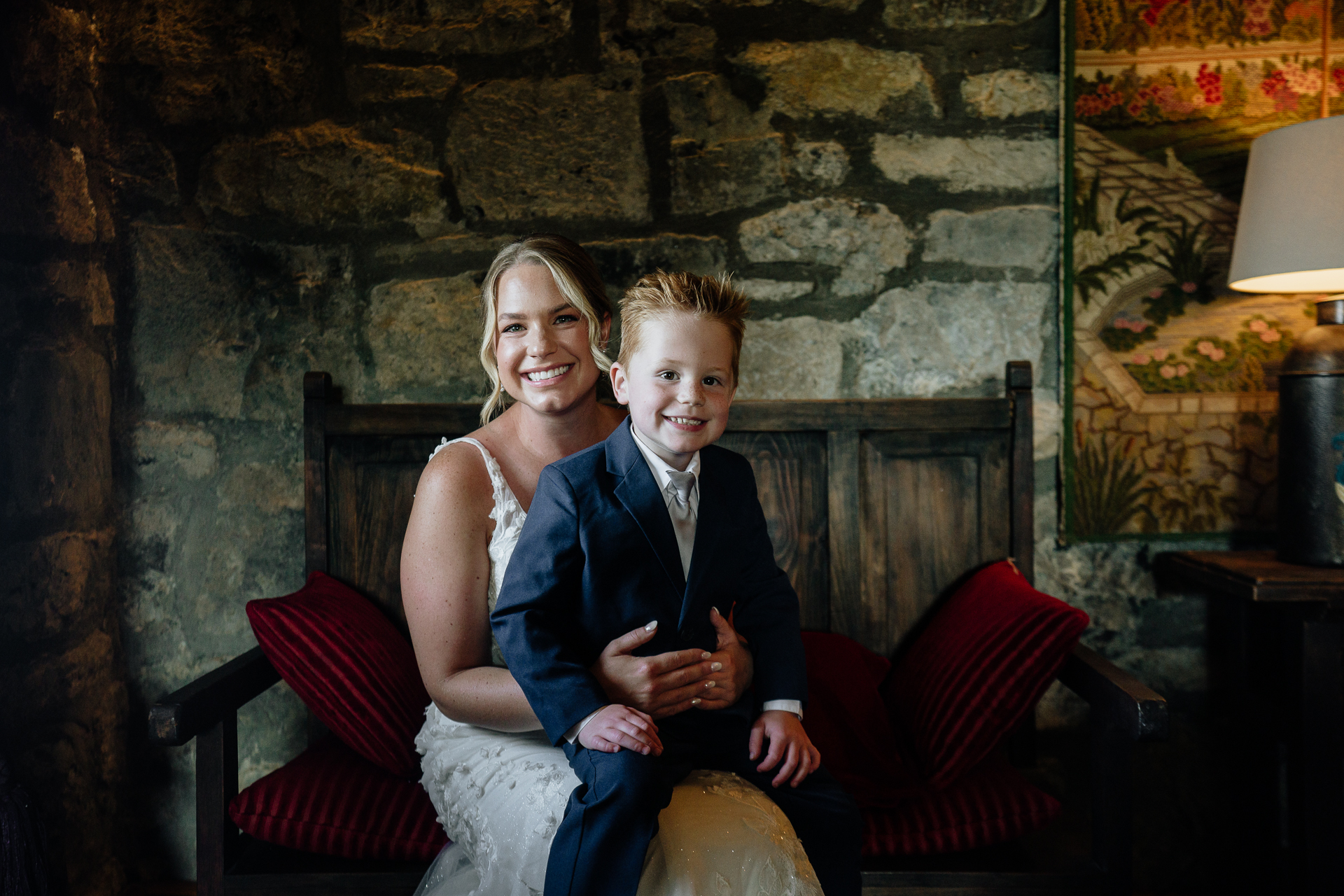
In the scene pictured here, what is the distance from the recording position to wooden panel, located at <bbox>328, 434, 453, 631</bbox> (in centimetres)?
211

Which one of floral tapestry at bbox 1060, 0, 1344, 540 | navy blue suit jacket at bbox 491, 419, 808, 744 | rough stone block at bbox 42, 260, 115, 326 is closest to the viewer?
navy blue suit jacket at bbox 491, 419, 808, 744

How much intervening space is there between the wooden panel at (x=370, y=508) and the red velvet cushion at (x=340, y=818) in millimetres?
523

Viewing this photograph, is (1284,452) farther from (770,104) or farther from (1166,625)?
(770,104)

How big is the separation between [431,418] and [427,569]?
630 millimetres

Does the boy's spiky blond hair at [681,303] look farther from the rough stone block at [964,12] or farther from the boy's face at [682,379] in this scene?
the rough stone block at [964,12]

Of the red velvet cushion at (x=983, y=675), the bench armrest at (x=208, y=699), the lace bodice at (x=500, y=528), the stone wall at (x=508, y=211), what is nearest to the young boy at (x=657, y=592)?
the lace bodice at (x=500, y=528)

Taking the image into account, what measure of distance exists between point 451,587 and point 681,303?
743mm

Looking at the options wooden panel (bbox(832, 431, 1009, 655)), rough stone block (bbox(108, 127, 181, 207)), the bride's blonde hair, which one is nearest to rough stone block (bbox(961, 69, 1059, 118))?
wooden panel (bbox(832, 431, 1009, 655))

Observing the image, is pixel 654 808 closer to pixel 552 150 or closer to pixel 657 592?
pixel 657 592

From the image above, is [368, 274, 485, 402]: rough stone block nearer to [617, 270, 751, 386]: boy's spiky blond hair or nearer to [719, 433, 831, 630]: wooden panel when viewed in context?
[719, 433, 831, 630]: wooden panel

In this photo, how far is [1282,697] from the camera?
204cm

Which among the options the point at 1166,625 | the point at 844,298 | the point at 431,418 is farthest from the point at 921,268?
the point at 431,418

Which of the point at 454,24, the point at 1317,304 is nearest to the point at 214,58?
the point at 454,24

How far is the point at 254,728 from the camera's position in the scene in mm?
2283
